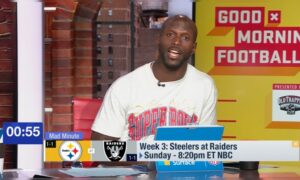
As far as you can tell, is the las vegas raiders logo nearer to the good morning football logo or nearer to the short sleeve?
the short sleeve

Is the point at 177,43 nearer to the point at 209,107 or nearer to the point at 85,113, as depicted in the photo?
the point at 209,107

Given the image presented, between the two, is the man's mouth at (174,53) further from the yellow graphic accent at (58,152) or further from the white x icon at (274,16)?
the white x icon at (274,16)

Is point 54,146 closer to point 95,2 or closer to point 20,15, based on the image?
point 20,15

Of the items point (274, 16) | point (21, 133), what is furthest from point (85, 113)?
point (274, 16)

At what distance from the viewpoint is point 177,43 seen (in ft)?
7.47

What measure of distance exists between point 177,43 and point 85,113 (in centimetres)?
54

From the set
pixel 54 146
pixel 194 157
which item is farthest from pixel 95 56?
pixel 194 157

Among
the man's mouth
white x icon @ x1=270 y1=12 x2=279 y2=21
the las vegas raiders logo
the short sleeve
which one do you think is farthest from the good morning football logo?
the las vegas raiders logo

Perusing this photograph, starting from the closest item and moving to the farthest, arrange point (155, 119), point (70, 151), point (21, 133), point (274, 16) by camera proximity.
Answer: point (70, 151), point (155, 119), point (21, 133), point (274, 16)

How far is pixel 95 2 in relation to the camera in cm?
338

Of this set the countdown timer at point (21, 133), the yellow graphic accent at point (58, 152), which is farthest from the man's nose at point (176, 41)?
the countdown timer at point (21, 133)

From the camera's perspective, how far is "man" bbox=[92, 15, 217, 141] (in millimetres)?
2209

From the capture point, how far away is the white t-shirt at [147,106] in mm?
2207

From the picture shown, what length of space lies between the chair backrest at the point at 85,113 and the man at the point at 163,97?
220 millimetres
